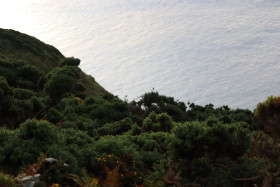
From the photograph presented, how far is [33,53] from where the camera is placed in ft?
184

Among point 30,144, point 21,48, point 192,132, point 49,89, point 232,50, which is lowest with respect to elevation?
point 30,144

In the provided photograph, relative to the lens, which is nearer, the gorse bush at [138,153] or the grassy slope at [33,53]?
the gorse bush at [138,153]

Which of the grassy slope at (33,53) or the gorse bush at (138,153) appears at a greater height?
the grassy slope at (33,53)

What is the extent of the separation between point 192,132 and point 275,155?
3.06 m

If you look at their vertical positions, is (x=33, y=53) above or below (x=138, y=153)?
above

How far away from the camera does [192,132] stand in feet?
35.3

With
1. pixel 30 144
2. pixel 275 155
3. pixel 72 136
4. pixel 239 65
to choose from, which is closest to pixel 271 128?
pixel 275 155

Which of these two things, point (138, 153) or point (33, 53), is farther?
point (33, 53)

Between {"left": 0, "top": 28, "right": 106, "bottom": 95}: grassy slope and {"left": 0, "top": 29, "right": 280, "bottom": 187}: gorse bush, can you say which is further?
{"left": 0, "top": 28, "right": 106, "bottom": 95}: grassy slope

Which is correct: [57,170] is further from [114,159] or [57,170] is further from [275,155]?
[275,155]

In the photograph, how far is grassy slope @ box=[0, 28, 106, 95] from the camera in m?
51.3

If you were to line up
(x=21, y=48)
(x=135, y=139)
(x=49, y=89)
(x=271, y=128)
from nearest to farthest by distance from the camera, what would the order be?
1. (x=271, y=128)
2. (x=49, y=89)
3. (x=135, y=139)
4. (x=21, y=48)

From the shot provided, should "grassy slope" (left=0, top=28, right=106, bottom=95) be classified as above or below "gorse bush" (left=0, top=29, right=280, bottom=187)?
above

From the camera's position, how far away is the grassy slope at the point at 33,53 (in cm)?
5132
